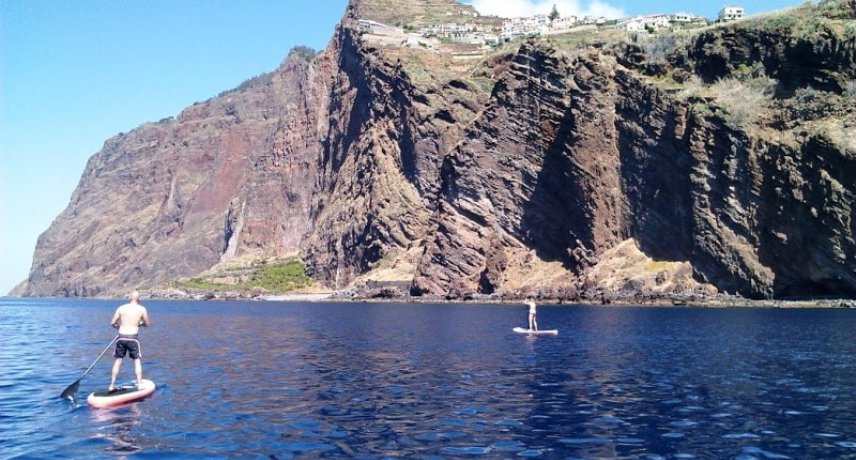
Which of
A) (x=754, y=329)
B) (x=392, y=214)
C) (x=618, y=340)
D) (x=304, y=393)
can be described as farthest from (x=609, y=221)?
(x=304, y=393)

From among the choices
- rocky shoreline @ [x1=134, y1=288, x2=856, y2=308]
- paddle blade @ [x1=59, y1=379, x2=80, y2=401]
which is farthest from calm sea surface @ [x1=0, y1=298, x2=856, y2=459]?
rocky shoreline @ [x1=134, y1=288, x2=856, y2=308]

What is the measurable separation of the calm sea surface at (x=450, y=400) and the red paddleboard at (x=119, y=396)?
44 cm

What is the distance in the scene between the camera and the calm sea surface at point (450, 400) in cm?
1792

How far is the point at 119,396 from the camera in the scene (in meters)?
23.2

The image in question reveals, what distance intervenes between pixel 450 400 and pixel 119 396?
31.4ft

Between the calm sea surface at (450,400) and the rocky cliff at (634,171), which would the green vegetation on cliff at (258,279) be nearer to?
the rocky cliff at (634,171)

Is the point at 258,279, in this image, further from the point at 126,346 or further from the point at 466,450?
the point at 466,450

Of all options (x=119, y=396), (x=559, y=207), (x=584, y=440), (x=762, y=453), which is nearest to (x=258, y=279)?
(x=559, y=207)

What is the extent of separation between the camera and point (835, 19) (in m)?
104

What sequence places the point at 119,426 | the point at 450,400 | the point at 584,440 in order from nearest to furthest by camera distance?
the point at 584,440
the point at 119,426
the point at 450,400

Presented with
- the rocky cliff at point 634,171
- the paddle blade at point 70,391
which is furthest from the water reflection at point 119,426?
the rocky cliff at point 634,171

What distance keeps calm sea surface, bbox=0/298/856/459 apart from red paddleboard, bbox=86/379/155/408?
0.44m

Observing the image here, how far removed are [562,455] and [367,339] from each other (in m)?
32.2

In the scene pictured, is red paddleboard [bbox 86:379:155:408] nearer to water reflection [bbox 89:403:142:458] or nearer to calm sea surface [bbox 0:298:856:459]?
water reflection [bbox 89:403:142:458]
